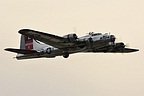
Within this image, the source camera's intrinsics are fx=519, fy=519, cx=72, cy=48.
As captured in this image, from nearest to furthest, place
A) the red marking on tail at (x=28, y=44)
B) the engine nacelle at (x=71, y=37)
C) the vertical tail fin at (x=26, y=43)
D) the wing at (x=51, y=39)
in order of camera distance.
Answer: the wing at (x=51, y=39)
the engine nacelle at (x=71, y=37)
the red marking on tail at (x=28, y=44)
the vertical tail fin at (x=26, y=43)

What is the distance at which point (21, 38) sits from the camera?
90250mm

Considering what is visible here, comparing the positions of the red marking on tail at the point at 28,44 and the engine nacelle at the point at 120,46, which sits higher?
the red marking on tail at the point at 28,44

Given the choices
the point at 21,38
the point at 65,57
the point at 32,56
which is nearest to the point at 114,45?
the point at 65,57

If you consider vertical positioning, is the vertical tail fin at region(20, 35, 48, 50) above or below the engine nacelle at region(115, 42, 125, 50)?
above

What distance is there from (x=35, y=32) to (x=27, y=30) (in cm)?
273

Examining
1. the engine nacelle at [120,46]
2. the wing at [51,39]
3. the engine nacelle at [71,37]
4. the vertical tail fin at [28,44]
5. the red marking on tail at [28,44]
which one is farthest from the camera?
the red marking on tail at [28,44]

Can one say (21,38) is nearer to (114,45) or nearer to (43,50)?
(43,50)

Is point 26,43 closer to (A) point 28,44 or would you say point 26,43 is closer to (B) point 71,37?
(A) point 28,44

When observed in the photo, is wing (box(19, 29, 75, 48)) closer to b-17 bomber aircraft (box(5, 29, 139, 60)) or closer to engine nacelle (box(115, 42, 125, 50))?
b-17 bomber aircraft (box(5, 29, 139, 60))

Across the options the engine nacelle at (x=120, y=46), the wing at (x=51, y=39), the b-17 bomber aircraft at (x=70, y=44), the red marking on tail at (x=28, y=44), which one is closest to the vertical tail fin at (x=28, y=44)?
the red marking on tail at (x=28, y=44)

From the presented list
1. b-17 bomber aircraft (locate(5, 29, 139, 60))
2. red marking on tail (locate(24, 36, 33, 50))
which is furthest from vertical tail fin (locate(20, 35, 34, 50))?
b-17 bomber aircraft (locate(5, 29, 139, 60))

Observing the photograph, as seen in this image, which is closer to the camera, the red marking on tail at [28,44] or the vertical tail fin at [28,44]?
the vertical tail fin at [28,44]

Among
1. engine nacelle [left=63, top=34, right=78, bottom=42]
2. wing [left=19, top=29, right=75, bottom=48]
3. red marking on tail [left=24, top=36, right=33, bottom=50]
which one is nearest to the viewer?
wing [left=19, top=29, right=75, bottom=48]

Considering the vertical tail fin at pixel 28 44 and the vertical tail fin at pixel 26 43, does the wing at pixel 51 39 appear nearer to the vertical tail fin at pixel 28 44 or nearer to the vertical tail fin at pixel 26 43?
the vertical tail fin at pixel 28 44
